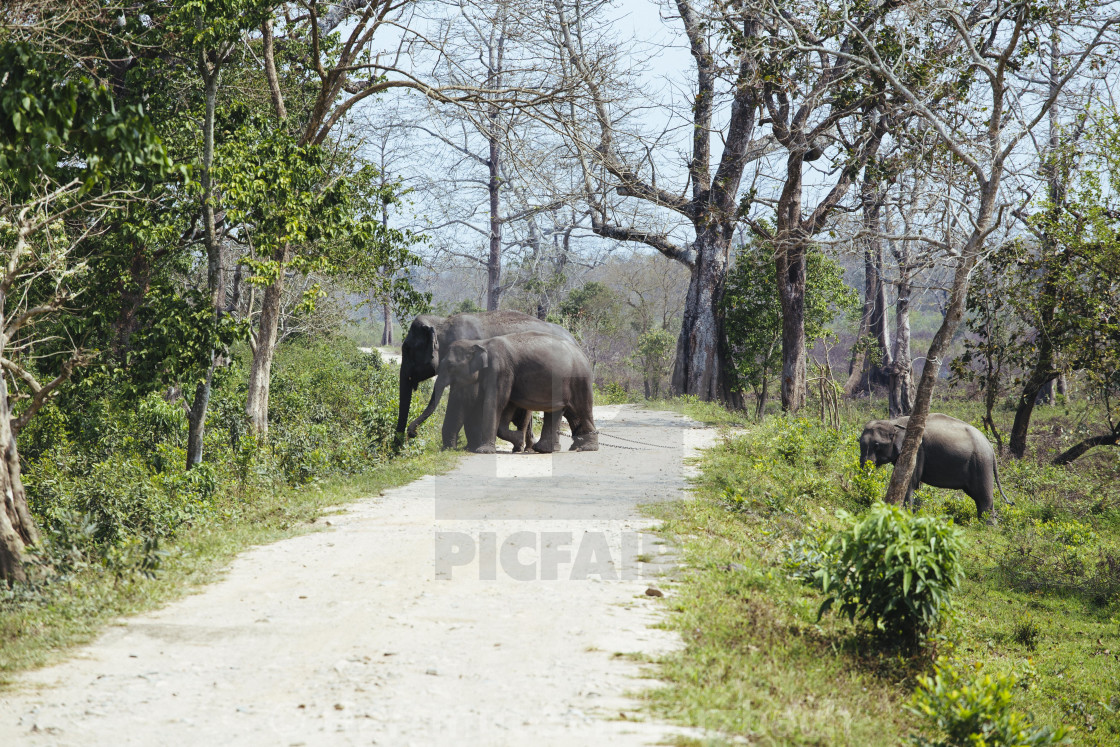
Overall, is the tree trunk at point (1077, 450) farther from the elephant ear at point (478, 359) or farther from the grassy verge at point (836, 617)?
the elephant ear at point (478, 359)

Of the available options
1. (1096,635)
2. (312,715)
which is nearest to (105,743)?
(312,715)

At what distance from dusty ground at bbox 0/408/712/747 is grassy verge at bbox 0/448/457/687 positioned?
0.45ft

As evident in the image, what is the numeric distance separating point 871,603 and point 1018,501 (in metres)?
10.7

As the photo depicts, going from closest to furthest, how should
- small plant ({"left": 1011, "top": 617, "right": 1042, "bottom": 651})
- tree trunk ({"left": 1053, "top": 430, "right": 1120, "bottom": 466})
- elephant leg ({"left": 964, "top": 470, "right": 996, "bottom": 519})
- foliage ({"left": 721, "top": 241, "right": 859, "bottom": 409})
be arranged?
small plant ({"left": 1011, "top": 617, "right": 1042, "bottom": 651}), elephant leg ({"left": 964, "top": 470, "right": 996, "bottom": 519}), tree trunk ({"left": 1053, "top": 430, "right": 1120, "bottom": 466}), foliage ({"left": 721, "top": 241, "right": 859, "bottom": 409})

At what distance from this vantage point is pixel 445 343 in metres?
14.0

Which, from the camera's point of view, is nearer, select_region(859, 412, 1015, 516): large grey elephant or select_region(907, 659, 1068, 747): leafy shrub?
select_region(907, 659, 1068, 747): leafy shrub

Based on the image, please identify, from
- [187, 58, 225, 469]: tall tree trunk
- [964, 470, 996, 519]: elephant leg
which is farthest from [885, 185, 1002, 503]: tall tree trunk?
[187, 58, 225, 469]: tall tree trunk

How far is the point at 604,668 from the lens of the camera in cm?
483

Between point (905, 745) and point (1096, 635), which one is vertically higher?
point (905, 745)

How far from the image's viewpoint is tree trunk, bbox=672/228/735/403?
23062mm

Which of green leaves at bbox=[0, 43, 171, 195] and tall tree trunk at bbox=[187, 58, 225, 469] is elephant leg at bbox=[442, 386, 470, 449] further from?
green leaves at bbox=[0, 43, 171, 195]

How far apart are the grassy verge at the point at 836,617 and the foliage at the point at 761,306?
299 inches

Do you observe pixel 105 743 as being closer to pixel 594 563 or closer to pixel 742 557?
pixel 594 563

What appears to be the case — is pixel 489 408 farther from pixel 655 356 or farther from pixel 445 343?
pixel 655 356
